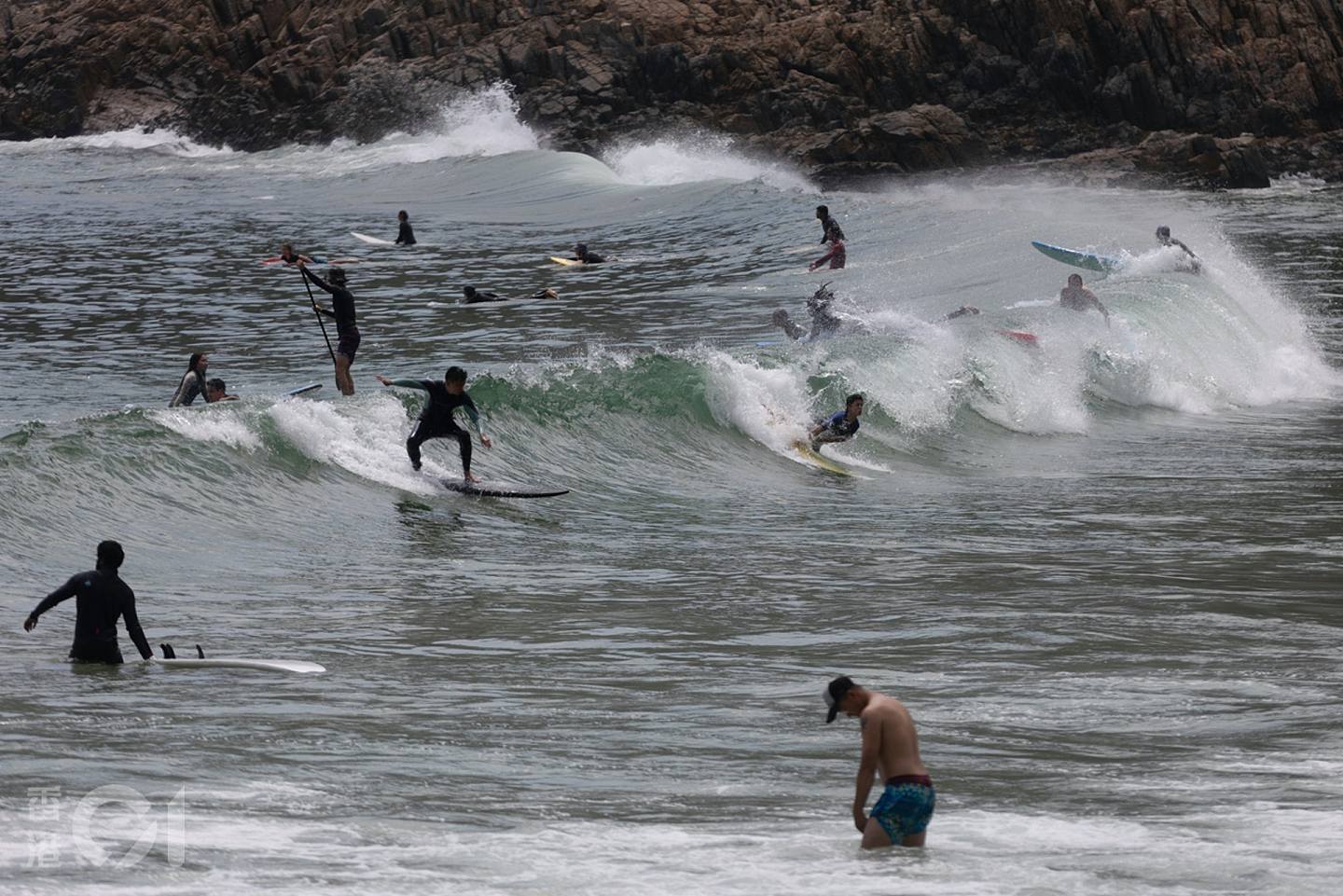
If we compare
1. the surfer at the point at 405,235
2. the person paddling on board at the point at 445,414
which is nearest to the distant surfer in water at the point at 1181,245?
the surfer at the point at 405,235

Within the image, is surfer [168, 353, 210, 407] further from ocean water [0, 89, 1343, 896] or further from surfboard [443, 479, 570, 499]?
surfboard [443, 479, 570, 499]

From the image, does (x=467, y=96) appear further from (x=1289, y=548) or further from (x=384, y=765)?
(x=384, y=765)

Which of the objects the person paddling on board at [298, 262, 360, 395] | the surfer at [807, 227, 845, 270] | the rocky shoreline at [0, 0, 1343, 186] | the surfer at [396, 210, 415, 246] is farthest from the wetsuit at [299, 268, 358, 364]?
the rocky shoreline at [0, 0, 1343, 186]

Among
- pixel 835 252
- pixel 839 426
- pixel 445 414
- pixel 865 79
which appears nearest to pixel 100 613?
pixel 445 414

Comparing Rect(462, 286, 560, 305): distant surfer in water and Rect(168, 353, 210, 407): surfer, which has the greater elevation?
Rect(168, 353, 210, 407): surfer

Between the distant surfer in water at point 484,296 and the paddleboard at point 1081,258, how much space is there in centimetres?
973

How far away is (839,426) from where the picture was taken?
789 inches

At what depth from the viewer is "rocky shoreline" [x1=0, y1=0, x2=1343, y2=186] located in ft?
199

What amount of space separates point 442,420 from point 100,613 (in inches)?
275

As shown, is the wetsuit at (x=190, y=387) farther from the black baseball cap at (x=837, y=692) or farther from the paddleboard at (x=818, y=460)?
the black baseball cap at (x=837, y=692)

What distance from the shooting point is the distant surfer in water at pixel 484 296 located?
33.5m

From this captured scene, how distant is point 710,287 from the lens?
36250mm

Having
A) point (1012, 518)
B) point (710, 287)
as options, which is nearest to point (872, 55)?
point (710, 287)

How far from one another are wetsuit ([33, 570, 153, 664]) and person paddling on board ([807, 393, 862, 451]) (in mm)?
10480
